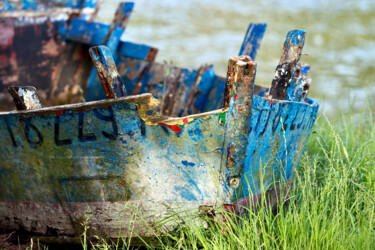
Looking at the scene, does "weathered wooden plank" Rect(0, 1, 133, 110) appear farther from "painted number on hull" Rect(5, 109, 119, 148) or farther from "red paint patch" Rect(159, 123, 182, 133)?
"red paint patch" Rect(159, 123, 182, 133)

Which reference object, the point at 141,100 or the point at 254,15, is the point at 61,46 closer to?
the point at 141,100

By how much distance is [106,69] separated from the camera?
2.60 metres

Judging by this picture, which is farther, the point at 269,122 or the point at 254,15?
the point at 254,15

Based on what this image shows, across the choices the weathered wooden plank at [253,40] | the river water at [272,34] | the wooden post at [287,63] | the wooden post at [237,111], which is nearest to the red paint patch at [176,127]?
the wooden post at [237,111]

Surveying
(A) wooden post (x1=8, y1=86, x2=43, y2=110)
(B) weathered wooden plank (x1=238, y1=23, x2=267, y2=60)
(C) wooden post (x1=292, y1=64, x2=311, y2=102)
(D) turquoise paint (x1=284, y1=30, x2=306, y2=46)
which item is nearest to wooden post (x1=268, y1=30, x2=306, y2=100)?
(D) turquoise paint (x1=284, y1=30, x2=306, y2=46)

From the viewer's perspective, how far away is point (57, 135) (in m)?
2.72

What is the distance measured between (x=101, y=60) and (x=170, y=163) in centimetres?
66

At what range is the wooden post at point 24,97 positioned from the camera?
9.01ft

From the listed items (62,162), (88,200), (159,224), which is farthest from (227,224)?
(62,162)

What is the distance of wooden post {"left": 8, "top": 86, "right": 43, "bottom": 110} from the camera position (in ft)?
9.01

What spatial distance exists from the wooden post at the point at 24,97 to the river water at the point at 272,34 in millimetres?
6052

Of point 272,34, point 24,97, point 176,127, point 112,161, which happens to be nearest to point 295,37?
point 176,127

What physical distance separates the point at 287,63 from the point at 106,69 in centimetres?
106

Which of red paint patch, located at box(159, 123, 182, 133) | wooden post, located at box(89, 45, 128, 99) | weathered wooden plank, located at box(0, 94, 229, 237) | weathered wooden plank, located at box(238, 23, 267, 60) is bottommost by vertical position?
weathered wooden plank, located at box(0, 94, 229, 237)
